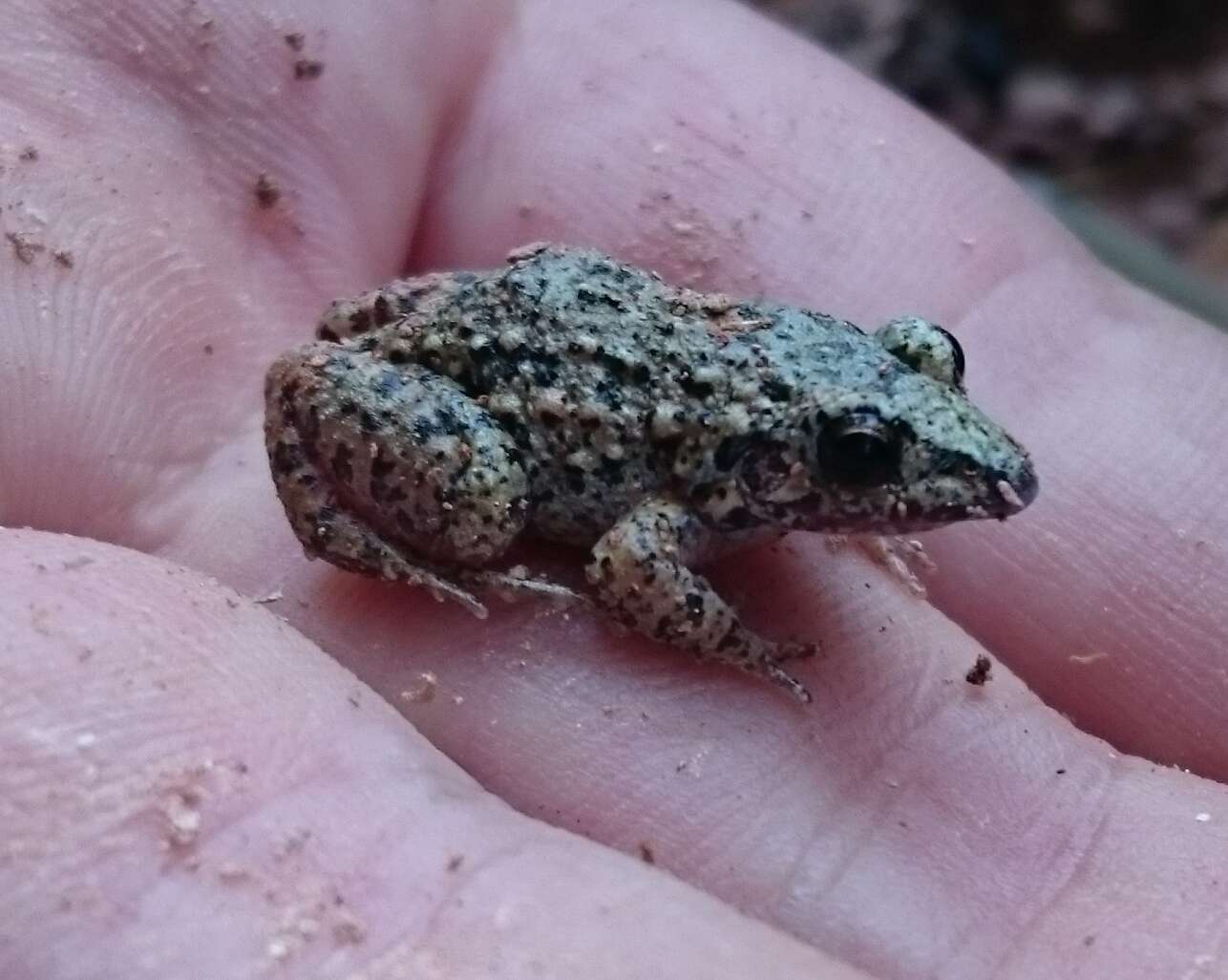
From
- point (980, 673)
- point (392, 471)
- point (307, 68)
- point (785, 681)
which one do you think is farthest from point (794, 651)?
point (307, 68)

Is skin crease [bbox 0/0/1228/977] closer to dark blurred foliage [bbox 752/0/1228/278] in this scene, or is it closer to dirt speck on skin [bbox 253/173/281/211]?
dirt speck on skin [bbox 253/173/281/211]

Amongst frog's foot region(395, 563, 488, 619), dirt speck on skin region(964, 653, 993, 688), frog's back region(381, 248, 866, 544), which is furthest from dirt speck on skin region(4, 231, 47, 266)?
dirt speck on skin region(964, 653, 993, 688)

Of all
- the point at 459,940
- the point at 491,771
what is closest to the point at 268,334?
the point at 491,771

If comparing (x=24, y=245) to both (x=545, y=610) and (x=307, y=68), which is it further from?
(x=545, y=610)

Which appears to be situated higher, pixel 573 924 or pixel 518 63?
pixel 518 63

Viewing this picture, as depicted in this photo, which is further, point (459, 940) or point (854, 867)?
point (854, 867)

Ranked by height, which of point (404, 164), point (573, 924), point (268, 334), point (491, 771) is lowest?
point (491, 771)

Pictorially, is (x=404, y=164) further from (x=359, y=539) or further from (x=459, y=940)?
(x=459, y=940)
